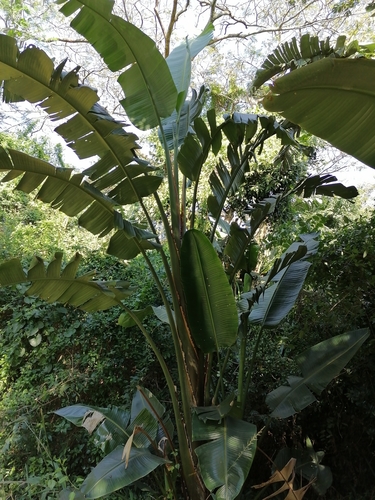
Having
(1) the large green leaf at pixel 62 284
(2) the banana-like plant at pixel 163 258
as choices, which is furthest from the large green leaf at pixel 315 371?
(1) the large green leaf at pixel 62 284

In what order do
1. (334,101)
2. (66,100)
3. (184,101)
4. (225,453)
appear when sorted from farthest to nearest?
(184,101), (66,100), (225,453), (334,101)

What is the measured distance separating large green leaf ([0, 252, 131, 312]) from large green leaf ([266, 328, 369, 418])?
3.57 feet

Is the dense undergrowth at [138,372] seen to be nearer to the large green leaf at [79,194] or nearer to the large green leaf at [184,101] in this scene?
the large green leaf at [79,194]

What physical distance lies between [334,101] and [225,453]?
1.51 m

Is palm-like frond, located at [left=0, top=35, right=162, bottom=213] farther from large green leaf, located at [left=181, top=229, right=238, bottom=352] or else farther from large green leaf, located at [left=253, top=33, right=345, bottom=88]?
large green leaf, located at [left=253, top=33, right=345, bottom=88]

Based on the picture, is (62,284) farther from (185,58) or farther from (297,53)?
(297,53)

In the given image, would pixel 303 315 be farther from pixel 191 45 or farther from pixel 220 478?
pixel 191 45

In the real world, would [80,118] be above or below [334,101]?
above

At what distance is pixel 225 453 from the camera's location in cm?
171

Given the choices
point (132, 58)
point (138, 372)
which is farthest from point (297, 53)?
point (138, 372)

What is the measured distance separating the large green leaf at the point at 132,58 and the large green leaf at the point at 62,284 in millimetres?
923

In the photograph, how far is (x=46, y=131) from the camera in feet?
26.5

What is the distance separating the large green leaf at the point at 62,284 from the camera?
1.96m

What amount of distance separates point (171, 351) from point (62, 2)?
8.27ft
